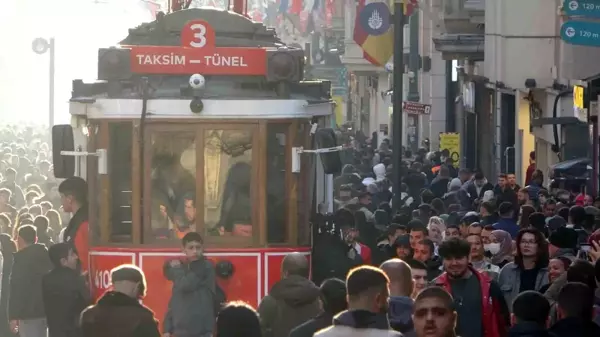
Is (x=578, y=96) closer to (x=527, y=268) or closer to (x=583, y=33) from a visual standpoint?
(x=583, y=33)

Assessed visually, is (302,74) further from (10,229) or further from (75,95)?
(10,229)

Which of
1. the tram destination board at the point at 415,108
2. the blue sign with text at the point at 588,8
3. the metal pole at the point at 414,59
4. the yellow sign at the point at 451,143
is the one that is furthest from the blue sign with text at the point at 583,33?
the metal pole at the point at 414,59

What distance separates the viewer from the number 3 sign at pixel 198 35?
13.7 meters

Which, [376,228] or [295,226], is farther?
[376,228]

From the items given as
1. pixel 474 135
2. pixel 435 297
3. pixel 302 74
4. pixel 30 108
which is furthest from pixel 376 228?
pixel 30 108

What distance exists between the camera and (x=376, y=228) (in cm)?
1878

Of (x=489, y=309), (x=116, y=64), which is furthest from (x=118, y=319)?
(x=116, y=64)

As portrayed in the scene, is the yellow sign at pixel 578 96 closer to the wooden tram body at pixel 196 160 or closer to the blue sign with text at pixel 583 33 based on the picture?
the blue sign with text at pixel 583 33

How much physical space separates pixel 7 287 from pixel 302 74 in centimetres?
408

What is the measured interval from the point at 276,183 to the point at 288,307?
8.69ft

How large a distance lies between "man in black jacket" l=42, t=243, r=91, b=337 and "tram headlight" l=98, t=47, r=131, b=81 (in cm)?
144

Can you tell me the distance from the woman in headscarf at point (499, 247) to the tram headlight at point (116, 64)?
325 cm

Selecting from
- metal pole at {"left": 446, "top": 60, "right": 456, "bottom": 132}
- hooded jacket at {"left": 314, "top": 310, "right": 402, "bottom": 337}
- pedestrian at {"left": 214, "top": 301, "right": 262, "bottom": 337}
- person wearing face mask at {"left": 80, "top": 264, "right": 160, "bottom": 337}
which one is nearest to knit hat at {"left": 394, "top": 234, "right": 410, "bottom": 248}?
person wearing face mask at {"left": 80, "top": 264, "right": 160, "bottom": 337}

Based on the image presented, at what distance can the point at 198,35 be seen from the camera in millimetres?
13703
